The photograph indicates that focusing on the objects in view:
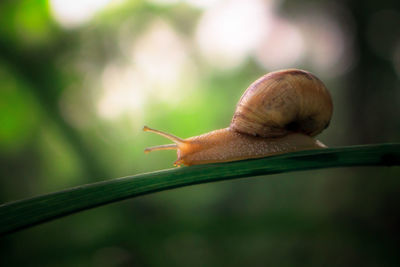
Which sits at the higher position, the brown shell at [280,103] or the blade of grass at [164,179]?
the brown shell at [280,103]

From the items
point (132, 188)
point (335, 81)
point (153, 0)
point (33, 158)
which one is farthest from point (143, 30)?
point (132, 188)

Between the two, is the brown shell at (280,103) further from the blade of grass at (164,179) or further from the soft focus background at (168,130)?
the soft focus background at (168,130)

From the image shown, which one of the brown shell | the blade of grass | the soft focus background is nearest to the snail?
the brown shell

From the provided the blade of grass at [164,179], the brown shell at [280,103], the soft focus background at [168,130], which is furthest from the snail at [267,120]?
the soft focus background at [168,130]

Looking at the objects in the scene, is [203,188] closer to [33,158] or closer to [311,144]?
[33,158]

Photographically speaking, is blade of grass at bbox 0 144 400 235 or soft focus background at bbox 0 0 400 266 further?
soft focus background at bbox 0 0 400 266

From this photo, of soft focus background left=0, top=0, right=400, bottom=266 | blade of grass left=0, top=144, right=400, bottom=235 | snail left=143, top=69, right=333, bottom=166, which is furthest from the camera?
soft focus background left=0, top=0, right=400, bottom=266

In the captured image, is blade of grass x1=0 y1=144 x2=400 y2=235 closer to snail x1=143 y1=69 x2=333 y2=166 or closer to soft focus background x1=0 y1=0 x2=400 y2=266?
snail x1=143 y1=69 x2=333 y2=166

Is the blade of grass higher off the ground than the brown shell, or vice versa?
the brown shell
